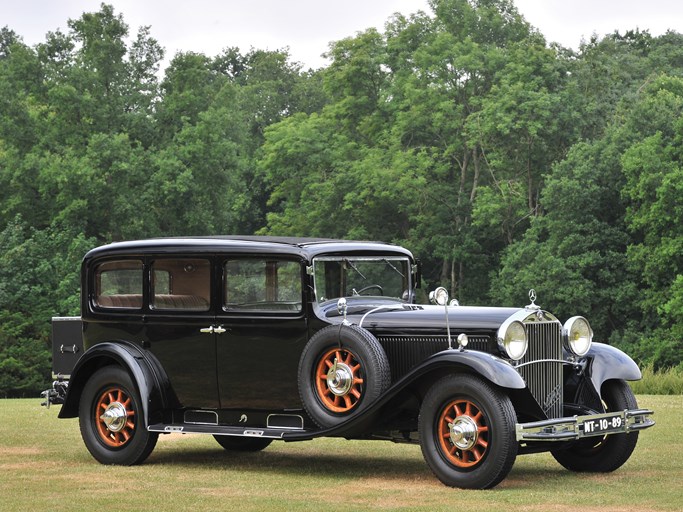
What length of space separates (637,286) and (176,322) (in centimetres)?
3711

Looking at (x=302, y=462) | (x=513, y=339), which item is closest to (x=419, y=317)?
(x=513, y=339)

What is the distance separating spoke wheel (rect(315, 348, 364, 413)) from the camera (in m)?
10.8

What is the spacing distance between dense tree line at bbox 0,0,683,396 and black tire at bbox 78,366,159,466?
1287 inches

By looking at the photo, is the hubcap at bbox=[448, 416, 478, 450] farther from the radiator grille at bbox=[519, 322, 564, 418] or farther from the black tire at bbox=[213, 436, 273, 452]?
the black tire at bbox=[213, 436, 273, 452]

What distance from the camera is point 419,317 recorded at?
11078mm

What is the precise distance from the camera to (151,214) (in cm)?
5059

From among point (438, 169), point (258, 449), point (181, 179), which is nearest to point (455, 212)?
point (438, 169)

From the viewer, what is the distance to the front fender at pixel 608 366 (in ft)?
36.8

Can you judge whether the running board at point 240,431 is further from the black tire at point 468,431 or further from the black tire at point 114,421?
the black tire at point 468,431

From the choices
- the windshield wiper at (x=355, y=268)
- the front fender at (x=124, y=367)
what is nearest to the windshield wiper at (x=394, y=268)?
the windshield wiper at (x=355, y=268)

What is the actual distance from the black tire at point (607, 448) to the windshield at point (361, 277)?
2.17 m

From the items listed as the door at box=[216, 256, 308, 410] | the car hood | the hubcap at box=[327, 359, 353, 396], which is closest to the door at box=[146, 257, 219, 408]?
the door at box=[216, 256, 308, 410]

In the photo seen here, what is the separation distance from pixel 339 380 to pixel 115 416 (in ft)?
8.00

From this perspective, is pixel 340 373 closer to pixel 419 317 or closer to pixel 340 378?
pixel 340 378
